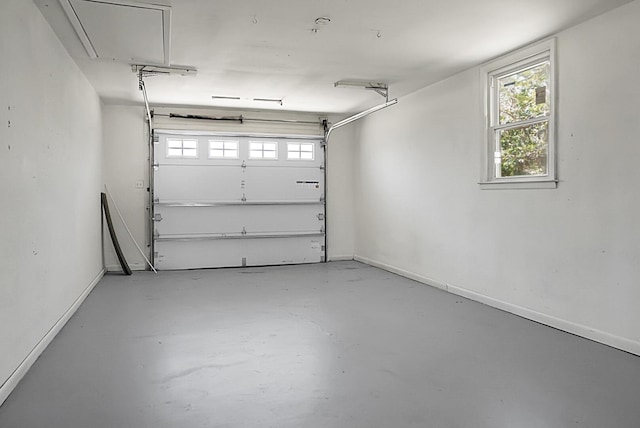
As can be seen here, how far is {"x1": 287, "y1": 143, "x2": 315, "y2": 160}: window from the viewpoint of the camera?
25.3 feet

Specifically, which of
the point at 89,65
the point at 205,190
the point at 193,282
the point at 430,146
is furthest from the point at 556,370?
the point at 205,190

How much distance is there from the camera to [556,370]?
9.45ft

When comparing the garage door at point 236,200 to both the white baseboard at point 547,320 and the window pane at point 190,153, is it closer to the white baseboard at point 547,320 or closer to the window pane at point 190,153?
the window pane at point 190,153

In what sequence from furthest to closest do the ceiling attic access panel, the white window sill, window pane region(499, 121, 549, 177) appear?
window pane region(499, 121, 549, 177)
the white window sill
the ceiling attic access panel

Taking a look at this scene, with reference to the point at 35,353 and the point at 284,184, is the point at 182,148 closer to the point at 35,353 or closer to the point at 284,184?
the point at 284,184

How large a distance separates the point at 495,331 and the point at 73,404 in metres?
3.09

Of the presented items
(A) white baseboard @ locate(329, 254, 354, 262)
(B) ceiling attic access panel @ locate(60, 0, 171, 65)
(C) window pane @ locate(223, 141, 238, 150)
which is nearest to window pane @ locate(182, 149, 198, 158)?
(C) window pane @ locate(223, 141, 238, 150)

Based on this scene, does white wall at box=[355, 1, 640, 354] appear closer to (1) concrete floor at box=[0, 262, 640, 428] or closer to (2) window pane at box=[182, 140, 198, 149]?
(1) concrete floor at box=[0, 262, 640, 428]

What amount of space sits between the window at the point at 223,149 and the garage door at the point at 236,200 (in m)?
0.02

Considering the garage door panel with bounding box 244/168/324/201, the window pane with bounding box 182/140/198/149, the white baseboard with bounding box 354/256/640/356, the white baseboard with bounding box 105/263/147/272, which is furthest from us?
the garage door panel with bounding box 244/168/324/201

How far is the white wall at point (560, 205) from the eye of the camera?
3.28 m

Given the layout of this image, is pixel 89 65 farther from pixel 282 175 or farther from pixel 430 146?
pixel 430 146

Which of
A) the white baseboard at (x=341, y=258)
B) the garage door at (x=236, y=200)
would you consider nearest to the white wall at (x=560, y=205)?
the white baseboard at (x=341, y=258)

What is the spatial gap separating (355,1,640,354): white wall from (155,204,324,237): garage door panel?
80.9 inches
